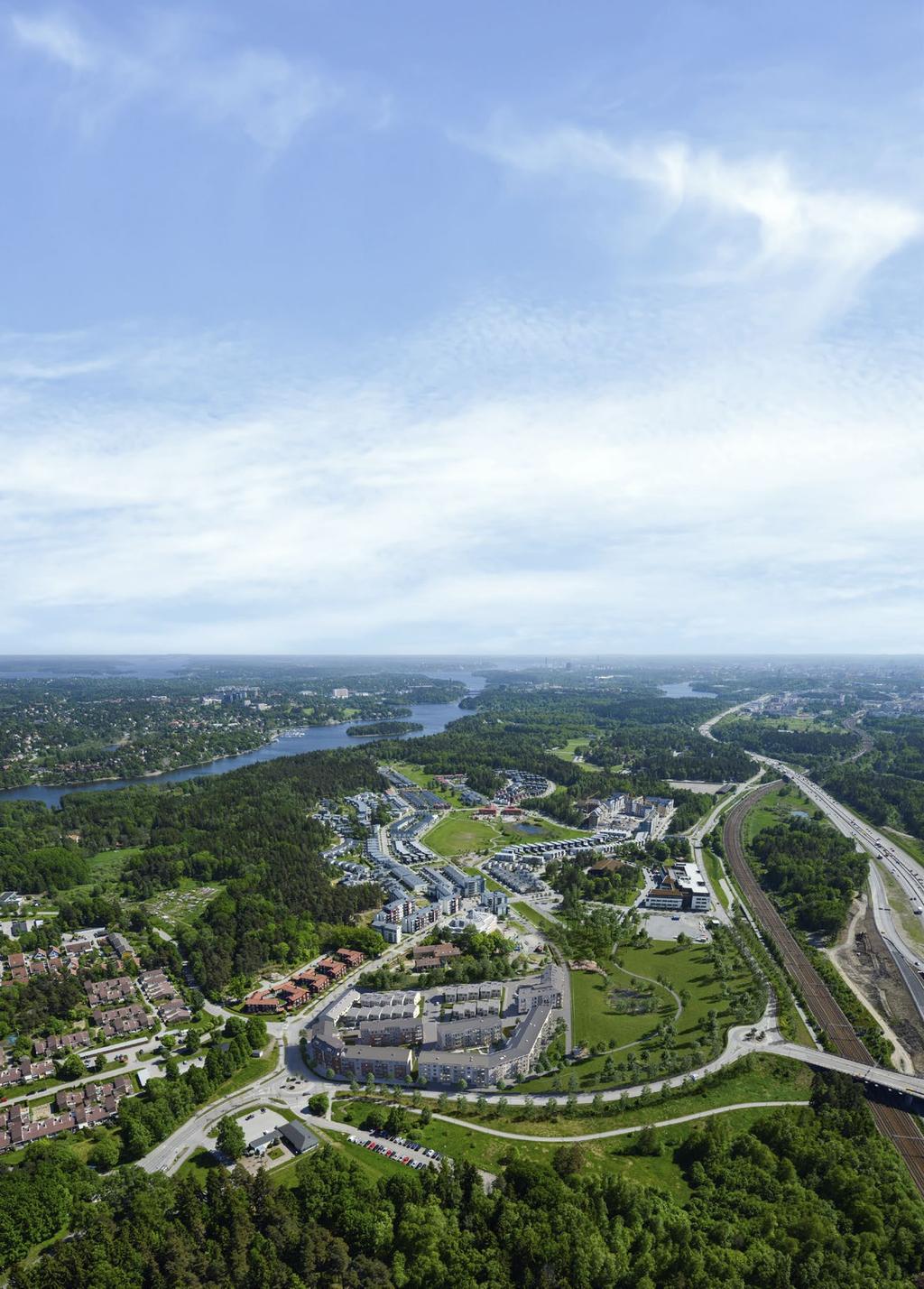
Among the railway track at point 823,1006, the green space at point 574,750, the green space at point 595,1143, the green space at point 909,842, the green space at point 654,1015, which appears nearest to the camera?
the green space at point 595,1143

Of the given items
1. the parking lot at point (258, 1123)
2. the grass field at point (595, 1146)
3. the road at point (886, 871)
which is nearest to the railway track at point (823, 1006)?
the grass field at point (595, 1146)

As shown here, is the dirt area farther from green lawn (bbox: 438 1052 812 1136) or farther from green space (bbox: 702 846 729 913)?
green space (bbox: 702 846 729 913)

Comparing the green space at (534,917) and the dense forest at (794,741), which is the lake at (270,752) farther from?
the dense forest at (794,741)

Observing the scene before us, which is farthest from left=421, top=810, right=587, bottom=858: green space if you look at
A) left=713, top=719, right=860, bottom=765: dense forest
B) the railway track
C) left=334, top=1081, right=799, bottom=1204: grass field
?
left=713, top=719, right=860, bottom=765: dense forest

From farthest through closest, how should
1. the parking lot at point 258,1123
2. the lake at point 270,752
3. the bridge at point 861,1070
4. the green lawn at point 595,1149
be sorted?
the lake at point 270,752 < the bridge at point 861,1070 < the parking lot at point 258,1123 < the green lawn at point 595,1149

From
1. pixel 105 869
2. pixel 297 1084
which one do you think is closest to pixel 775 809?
pixel 297 1084

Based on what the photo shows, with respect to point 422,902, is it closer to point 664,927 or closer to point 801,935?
point 664,927

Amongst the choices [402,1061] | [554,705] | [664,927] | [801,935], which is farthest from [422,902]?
[554,705]
